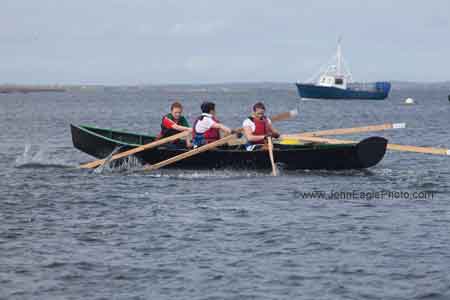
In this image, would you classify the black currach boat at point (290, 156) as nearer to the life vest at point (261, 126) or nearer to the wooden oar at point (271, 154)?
the wooden oar at point (271, 154)

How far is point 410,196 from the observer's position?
17703 millimetres

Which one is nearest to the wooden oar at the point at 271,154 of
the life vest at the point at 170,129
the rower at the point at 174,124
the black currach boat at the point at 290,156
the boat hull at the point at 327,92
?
the black currach boat at the point at 290,156

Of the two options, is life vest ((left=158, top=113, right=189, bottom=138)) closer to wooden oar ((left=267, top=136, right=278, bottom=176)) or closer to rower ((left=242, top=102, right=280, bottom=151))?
rower ((left=242, top=102, right=280, bottom=151))

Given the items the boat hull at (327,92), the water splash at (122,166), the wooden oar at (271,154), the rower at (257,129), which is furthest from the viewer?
the boat hull at (327,92)

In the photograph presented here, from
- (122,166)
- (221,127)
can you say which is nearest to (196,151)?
(221,127)

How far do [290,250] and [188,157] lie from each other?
899 cm

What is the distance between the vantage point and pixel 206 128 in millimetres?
21078

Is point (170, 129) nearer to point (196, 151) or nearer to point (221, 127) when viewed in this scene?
point (196, 151)

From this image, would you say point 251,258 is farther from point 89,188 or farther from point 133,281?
point 89,188

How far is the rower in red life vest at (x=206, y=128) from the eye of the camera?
2094 cm

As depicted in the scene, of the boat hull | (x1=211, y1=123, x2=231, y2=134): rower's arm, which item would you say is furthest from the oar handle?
the boat hull

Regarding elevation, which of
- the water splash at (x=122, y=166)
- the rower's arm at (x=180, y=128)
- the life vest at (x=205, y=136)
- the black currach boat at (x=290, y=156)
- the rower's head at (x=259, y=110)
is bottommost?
the water splash at (x=122, y=166)

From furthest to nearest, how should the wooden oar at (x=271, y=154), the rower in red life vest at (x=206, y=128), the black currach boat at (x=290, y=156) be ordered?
the rower in red life vest at (x=206, y=128) → the wooden oar at (x=271, y=154) → the black currach boat at (x=290, y=156)

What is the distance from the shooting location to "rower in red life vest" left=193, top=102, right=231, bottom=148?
68.7 feet
